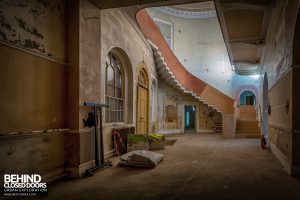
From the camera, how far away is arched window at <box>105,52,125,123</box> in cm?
667

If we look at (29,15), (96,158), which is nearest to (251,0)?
(29,15)

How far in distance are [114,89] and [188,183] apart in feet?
13.2

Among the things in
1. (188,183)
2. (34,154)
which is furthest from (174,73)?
(34,154)

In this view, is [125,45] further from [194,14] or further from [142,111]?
[194,14]

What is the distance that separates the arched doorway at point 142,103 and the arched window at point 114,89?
1.21 metres

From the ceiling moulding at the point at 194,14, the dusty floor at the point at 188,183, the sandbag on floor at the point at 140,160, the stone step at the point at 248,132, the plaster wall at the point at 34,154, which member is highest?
the ceiling moulding at the point at 194,14

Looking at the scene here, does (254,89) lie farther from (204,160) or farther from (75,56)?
(75,56)

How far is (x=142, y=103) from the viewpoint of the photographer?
31.6ft

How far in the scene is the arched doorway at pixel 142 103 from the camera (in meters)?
9.13

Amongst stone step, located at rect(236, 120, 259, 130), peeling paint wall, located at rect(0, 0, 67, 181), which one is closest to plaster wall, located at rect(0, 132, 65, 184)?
peeling paint wall, located at rect(0, 0, 67, 181)

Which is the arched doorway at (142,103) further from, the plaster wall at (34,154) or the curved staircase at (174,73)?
the plaster wall at (34,154)

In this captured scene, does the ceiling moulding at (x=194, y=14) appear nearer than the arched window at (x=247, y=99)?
Yes

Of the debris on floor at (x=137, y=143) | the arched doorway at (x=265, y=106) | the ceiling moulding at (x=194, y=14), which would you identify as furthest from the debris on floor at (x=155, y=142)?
the ceiling moulding at (x=194, y=14)

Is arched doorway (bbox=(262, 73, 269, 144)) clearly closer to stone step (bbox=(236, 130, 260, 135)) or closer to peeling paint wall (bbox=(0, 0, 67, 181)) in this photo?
stone step (bbox=(236, 130, 260, 135))
